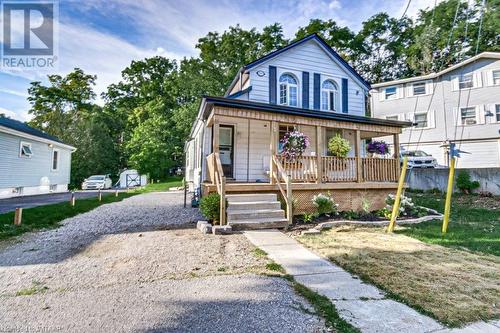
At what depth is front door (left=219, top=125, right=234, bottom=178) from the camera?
10312mm

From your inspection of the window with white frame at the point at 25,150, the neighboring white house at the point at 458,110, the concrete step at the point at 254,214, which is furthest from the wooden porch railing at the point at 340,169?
the window with white frame at the point at 25,150

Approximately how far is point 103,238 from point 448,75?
24786 mm

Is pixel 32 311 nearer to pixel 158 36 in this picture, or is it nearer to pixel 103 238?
pixel 103 238

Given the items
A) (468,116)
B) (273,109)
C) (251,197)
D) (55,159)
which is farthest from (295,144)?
(468,116)

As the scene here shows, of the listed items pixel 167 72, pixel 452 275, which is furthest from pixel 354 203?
pixel 167 72

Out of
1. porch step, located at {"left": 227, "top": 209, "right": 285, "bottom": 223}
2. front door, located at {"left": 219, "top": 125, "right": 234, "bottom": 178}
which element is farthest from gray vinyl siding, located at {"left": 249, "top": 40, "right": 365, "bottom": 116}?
porch step, located at {"left": 227, "top": 209, "right": 285, "bottom": 223}

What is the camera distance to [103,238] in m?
5.81

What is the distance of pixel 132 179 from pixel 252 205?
24.5 metres

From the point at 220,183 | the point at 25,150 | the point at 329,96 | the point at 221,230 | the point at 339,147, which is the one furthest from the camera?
the point at 25,150

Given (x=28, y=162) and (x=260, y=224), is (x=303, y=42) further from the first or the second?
(x=28, y=162)

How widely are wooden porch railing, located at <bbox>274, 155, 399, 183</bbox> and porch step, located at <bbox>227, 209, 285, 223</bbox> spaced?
1.31 meters

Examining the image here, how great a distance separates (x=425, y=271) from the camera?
394cm

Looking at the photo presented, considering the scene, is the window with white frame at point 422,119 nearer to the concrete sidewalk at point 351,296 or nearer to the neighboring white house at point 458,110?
the neighboring white house at point 458,110

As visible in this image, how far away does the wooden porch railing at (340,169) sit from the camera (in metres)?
8.35
